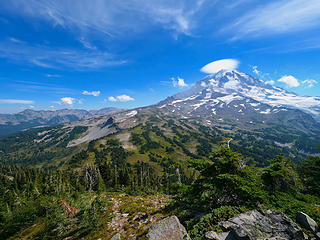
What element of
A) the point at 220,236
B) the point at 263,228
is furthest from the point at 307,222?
the point at 220,236

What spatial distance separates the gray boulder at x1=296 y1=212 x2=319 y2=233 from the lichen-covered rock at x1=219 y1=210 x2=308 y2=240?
1.86m

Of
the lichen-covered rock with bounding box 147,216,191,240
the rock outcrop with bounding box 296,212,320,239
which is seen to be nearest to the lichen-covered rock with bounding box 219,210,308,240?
the rock outcrop with bounding box 296,212,320,239

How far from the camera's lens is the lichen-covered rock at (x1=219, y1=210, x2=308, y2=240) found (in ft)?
38.8

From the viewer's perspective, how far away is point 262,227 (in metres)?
12.8

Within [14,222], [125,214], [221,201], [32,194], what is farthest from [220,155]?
[32,194]

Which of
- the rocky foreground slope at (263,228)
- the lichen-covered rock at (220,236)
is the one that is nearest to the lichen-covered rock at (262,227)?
the rocky foreground slope at (263,228)

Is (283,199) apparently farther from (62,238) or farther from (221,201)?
(62,238)

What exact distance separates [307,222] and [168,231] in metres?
14.0

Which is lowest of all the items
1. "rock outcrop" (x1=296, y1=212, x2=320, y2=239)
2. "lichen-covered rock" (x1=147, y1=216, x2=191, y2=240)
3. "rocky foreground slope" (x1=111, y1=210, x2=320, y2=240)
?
"lichen-covered rock" (x1=147, y1=216, x2=191, y2=240)

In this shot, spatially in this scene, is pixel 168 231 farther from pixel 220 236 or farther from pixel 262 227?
pixel 262 227

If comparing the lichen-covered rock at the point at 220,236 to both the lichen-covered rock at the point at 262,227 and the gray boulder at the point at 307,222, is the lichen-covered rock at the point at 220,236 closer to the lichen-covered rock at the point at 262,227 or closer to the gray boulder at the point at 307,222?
the lichen-covered rock at the point at 262,227

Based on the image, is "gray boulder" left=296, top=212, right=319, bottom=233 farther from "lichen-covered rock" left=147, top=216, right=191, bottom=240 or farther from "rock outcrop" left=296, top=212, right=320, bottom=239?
"lichen-covered rock" left=147, top=216, right=191, bottom=240

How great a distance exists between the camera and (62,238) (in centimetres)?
2395

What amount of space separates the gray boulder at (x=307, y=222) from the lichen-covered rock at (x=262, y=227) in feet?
6.12
